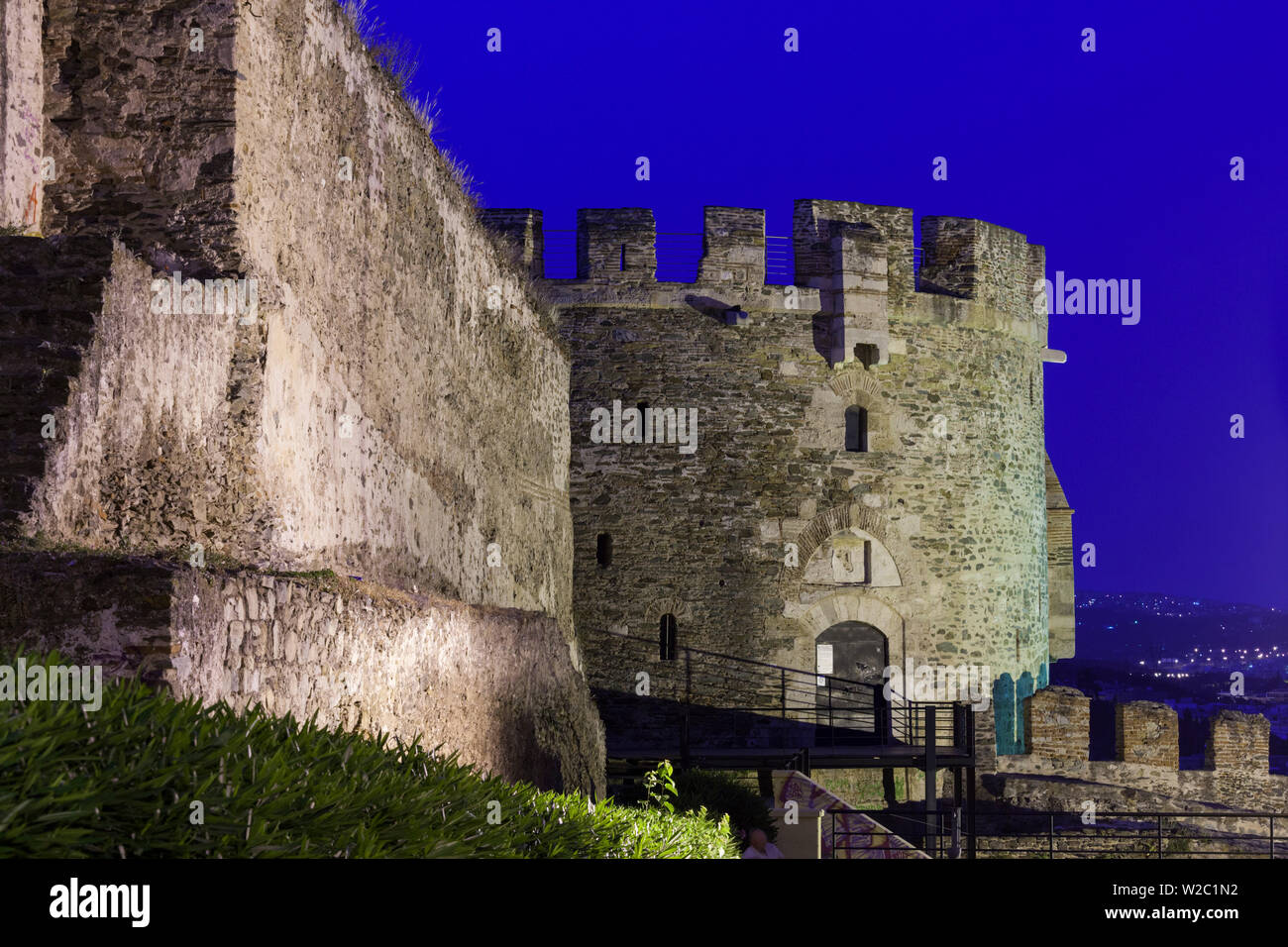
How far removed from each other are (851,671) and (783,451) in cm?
314

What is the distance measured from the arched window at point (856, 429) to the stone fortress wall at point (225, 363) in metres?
11.3

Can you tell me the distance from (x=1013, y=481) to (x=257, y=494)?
1586 centimetres

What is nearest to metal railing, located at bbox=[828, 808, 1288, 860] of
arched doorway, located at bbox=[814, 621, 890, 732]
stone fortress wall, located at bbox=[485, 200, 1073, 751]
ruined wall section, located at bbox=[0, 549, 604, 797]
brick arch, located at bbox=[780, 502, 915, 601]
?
arched doorway, located at bbox=[814, 621, 890, 732]

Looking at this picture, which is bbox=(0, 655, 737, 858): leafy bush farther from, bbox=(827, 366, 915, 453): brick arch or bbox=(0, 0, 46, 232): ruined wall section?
bbox=(827, 366, 915, 453): brick arch

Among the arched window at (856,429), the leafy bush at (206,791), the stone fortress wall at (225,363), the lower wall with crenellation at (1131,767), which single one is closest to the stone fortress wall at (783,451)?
the arched window at (856,429)

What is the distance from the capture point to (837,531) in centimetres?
1845

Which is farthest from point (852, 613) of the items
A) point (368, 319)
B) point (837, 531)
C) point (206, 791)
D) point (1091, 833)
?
point (206, 791)

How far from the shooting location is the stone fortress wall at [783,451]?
18125mm

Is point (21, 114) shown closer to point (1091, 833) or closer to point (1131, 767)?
point (1091, 833)

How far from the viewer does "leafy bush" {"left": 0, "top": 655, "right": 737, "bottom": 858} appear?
8.70ft

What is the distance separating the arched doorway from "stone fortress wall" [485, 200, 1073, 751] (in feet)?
0.58

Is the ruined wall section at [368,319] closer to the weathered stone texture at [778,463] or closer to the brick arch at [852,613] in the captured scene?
the weathered stone texture at [778,463]

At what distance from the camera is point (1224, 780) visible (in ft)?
62.7

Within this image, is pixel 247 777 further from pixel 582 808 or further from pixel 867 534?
pixel 867 534
